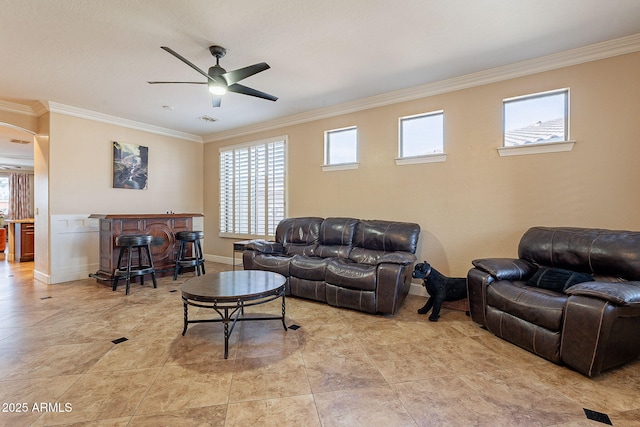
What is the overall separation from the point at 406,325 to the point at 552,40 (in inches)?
129

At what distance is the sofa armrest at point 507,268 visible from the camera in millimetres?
2824

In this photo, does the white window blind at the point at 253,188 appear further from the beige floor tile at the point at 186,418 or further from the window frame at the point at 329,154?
the beige floor tile at the point at 186,418

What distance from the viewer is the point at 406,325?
3.04 m

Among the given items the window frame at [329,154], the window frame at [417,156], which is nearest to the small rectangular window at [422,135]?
the window frame at [417,156]

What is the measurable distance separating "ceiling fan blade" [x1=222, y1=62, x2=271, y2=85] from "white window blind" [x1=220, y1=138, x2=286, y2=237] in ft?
8.30

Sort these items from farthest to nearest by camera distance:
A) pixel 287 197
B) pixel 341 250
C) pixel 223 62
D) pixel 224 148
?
1. pixel 224 148
2. pixel 287 197
3. pixel 341 250
4. pixel 223 62

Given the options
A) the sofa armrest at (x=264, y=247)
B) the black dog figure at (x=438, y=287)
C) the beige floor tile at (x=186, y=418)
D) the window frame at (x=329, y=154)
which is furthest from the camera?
the window frame at (x=329, y=154)

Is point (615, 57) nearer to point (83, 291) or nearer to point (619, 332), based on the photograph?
point (619, 332)

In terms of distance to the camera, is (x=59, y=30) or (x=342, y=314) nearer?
(x=59, y=30)

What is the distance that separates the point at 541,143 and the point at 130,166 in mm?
6585

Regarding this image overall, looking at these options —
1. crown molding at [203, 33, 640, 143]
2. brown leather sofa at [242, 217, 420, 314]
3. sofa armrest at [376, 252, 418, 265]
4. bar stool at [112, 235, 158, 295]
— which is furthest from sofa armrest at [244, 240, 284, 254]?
crown molding at [203, 33, 640, 143]

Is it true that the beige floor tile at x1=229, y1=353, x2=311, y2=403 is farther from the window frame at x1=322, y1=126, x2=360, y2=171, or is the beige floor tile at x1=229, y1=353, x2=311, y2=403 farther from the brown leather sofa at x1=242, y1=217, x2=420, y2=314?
the window frame at x1=322, y1=126, x2=360, y2=171

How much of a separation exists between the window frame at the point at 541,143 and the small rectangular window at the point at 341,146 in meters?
2.04

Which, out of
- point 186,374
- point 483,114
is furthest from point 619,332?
point 186,374
